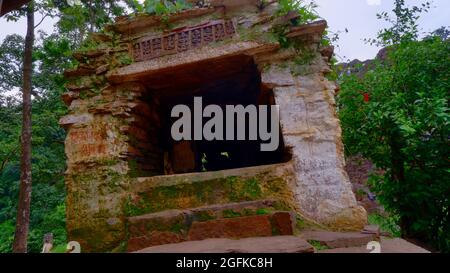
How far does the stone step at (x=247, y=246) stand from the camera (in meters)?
2.10

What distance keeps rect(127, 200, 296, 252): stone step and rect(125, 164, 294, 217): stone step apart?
27 centimetres

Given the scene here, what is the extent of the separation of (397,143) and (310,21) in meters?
2.25

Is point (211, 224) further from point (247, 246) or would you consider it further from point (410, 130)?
point (410, 130)

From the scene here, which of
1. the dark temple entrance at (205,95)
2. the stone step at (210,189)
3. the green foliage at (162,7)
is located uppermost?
the green foliage at (162,7)

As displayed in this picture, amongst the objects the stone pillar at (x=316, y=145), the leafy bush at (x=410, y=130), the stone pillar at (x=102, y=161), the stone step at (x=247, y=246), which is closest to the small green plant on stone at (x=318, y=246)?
the stone step at (x=247, y=246)

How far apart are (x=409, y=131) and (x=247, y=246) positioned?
2639 millimetres

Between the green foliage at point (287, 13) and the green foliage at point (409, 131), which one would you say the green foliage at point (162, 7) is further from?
the green foliage at point (409, 131)

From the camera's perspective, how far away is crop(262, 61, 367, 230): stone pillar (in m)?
3.09

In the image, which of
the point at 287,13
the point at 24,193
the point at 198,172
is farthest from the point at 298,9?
the point at 24,193

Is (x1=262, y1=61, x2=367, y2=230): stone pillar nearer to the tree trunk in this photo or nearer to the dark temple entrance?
the dark temple entrance

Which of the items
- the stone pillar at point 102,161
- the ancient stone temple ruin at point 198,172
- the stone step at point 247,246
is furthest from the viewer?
the stone pillar at point 102,161

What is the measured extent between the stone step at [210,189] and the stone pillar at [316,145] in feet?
0.62
